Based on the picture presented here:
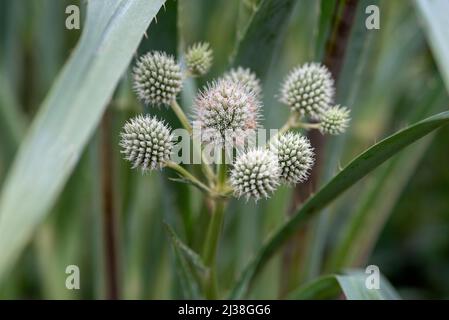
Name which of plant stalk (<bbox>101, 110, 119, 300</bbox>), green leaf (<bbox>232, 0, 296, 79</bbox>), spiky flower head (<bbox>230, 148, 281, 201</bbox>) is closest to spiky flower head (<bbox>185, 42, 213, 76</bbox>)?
green leaf (<bbox>232, 0, 296, 79</bbox>)

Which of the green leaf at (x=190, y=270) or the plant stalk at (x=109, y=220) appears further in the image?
the plant stalk at (x=109, y=220)

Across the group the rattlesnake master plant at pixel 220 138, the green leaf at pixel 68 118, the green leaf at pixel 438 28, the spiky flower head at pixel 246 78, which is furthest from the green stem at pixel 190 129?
the green leaf at pixel 438 28

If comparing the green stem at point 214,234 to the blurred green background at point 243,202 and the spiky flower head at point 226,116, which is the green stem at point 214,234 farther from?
the blurred green background at point 243,202

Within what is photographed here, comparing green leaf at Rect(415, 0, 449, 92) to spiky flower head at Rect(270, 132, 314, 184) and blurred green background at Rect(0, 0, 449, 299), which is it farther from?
blurred green background at Rect(0, 0, 449, 299)

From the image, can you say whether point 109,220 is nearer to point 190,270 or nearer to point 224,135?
point 190,270

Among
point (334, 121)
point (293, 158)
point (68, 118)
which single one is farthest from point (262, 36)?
point (68, 118)

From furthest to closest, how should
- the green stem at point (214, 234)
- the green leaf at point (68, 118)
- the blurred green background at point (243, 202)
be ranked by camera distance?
the blurred green background at point (243, 202)
the green stem at point (214, 234)
the green leaf at point (68, 118)

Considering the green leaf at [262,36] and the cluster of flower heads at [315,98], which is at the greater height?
the green leaf at [262,36]
